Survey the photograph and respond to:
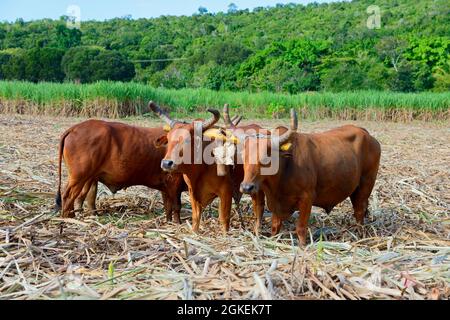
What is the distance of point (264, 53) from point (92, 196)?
3867 cm

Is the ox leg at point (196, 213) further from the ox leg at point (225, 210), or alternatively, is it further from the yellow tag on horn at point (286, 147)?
the yellow tag on horn at point (286, 147)

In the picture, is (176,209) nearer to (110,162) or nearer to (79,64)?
(110,162)

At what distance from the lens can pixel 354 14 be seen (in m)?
61.9

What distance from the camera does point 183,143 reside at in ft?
20.1

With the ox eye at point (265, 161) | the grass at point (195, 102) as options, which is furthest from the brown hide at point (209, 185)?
the grass at point (195, 102)

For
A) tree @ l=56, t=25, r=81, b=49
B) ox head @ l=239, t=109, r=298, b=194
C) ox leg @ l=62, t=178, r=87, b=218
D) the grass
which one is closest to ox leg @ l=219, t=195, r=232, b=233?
ox head @ l=239, t=109, r=298, b=194

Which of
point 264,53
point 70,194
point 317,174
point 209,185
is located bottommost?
point 70,194

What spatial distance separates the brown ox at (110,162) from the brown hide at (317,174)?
5.58 feet

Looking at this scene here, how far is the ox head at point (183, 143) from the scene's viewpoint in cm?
603

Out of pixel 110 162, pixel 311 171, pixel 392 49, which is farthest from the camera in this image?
pixel 392 49

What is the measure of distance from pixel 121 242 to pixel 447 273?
2644 millimetres

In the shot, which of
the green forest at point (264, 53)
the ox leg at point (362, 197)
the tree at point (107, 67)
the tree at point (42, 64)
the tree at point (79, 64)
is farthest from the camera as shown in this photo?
the tree at point (107, 67)

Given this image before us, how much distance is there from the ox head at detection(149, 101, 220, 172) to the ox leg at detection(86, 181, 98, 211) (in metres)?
1.43

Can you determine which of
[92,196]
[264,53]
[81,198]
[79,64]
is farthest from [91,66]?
[81,198]
